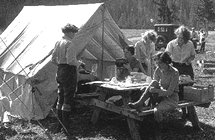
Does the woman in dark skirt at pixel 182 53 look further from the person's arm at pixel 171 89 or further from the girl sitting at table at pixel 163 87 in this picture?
the person's arm at pixel 171 89

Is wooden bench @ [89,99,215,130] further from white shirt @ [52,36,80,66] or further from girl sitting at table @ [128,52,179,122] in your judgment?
white shirt @ [52,36,80,66]

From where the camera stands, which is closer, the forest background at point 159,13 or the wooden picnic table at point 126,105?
the wooden picnic table at point 126,105

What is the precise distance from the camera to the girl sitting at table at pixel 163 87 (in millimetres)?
5181

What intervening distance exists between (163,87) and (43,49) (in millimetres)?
2871

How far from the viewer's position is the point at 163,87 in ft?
17.7

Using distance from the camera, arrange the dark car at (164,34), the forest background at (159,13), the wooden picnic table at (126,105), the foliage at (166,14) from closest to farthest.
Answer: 1. the wooden picnic table at (126,105)
2. the dark car at (164,34)
3. the foliage at (166,14)
4. the forest background at (159,13)

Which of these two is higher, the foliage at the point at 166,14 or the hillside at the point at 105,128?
the foliage at the point at 166,14

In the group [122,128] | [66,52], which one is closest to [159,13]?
[122,128]

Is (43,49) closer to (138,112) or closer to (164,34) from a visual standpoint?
(138,112)

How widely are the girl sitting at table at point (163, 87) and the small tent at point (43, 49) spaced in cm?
211

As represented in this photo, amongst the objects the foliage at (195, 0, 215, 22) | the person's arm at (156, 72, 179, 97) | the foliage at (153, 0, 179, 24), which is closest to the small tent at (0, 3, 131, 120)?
the person's arm at (156, 72, 179, 97)

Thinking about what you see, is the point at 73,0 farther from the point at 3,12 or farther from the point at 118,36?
the point at 118,36

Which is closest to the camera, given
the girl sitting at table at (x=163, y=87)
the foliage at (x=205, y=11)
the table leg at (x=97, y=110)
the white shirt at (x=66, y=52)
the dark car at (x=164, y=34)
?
the girl sitting at table at (x=163, y=87)

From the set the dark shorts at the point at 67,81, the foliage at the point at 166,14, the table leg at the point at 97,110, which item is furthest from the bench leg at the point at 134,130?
the foliage at the point at 166,14
